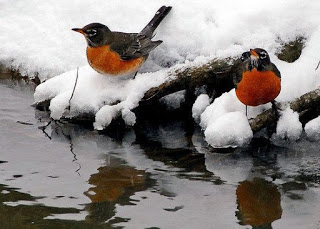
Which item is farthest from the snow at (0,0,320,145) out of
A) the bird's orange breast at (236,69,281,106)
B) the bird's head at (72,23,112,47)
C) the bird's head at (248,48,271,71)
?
the bird's head at (248,48,271,71)

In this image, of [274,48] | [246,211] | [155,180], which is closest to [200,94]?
[274,48]

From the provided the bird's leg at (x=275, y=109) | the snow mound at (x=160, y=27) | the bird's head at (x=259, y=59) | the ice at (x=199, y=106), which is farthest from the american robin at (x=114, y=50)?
the bird's leg at (x=275, y=109)

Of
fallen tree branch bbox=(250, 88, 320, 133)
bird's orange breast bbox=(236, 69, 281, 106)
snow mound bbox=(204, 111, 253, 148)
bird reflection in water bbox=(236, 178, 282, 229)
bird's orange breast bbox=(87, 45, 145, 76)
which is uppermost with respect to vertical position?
bird's orange breast bbox=(87, 45, 145, 76)

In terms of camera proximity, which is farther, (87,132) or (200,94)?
(200,94)

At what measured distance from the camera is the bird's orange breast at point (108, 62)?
27.5 feet

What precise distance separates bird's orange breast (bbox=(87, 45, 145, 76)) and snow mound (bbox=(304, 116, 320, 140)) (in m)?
2.06

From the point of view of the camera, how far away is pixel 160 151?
7.47 meters

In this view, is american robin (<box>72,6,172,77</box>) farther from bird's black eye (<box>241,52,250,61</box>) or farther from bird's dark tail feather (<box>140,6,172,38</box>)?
bird's black eye (<box>241,52,250,61</box>)

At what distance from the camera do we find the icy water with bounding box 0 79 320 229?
5.80 metres

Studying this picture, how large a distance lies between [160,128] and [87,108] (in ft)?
2.60

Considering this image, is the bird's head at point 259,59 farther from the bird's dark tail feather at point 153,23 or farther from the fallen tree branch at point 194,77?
the bird's dark tail feather at point 153,23

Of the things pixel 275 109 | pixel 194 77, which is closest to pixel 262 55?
pixel 275 109

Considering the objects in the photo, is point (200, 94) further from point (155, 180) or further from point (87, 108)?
point (155, 180)

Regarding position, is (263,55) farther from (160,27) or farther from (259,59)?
(160,27)
